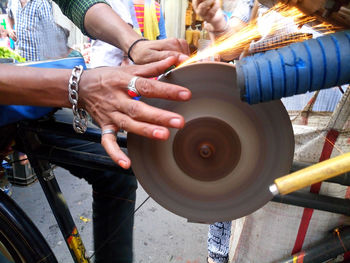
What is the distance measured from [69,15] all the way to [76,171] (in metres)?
0.93

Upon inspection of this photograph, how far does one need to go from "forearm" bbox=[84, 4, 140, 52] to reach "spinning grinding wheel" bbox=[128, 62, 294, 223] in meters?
0.66

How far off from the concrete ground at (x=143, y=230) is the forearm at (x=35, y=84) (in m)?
1.69

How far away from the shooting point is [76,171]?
5.03ft

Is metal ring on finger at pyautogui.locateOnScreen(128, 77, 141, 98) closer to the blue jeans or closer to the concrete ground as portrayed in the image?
the blue jeans

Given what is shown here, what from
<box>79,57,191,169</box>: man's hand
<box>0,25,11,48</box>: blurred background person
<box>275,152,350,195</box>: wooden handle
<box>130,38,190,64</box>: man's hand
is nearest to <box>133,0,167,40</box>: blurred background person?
<box>130,38,190,64</box>: man's hand

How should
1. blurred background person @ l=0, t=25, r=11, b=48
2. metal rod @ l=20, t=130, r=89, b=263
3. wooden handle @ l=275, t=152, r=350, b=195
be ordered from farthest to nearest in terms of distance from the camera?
1. blurred background person @ l=0, t=25, r=11, b=48
2. metal rod @ l=20, t=130, r=89, b=263
3. wooden handle @ l=275, t=152, r=350, b=195

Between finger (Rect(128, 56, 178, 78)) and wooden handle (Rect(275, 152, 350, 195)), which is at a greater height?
wooden handle (Rect(275, 152, 350, 195))

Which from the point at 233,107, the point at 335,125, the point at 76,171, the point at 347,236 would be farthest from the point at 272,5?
the point at 76,171

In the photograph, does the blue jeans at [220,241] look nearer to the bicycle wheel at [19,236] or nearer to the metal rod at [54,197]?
the metal rod at [54,197]

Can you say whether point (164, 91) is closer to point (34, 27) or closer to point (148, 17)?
point (148, 17)

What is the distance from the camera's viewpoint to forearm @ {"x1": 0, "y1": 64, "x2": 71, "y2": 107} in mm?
942

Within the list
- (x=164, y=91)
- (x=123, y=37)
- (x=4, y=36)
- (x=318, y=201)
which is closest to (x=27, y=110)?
(x=123, y=37)

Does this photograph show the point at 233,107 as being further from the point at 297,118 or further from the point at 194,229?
the point at 194,229

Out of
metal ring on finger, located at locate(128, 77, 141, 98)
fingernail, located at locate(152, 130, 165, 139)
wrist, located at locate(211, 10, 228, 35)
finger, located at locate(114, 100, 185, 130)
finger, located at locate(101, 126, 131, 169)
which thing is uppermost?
metal ring on finger, located at locate(128, 77, 141, 98)
